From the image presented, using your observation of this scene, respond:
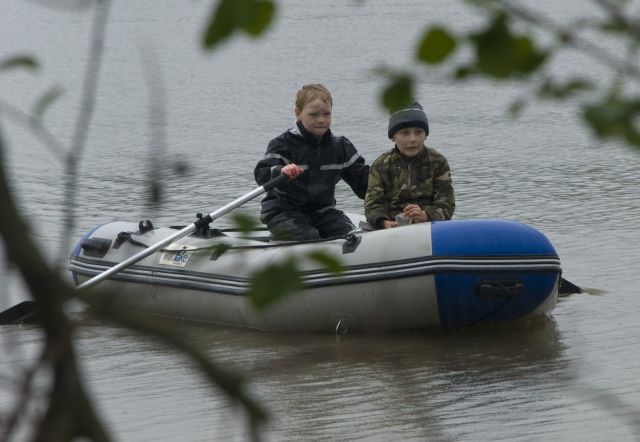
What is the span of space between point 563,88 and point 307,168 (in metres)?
6.48

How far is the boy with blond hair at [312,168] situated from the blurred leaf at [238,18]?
20.5ft

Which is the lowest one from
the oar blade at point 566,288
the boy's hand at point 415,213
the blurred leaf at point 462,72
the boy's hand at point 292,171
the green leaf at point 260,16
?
the oar blade at point 566,288

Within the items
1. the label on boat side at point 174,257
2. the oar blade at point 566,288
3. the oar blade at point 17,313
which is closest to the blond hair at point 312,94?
the label on boat side at point 174,257

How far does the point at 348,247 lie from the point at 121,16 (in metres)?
28.6

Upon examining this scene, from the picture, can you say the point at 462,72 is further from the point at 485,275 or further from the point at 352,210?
the point at 352,210

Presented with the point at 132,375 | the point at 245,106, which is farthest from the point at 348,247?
the point at 245,106

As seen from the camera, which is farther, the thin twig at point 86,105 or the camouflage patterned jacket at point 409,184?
the camouflage patterned jacket at point 409,184

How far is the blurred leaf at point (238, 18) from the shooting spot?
4.48 ft

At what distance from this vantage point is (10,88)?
70.6 ft

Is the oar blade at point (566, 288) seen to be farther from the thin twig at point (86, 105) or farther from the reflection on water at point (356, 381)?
the thin twig at point (86, 105)

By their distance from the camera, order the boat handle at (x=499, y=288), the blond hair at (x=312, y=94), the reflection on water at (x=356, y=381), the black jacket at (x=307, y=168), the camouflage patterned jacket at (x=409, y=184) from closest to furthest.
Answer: the reflection on water at (x=356, y=381)
the boat handle at (x=499, y=288)
the camouflage patterned jacket at (x=409, y=184)
the blond hair at (x=312, y=94)
the black jacket at (x=307, y=168)

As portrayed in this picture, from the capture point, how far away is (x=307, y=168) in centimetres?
791

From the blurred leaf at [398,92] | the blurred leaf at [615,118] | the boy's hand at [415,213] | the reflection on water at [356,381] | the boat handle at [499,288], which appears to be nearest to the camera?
the blurred leaf at [615,118]

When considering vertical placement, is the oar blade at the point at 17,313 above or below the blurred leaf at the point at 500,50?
below
